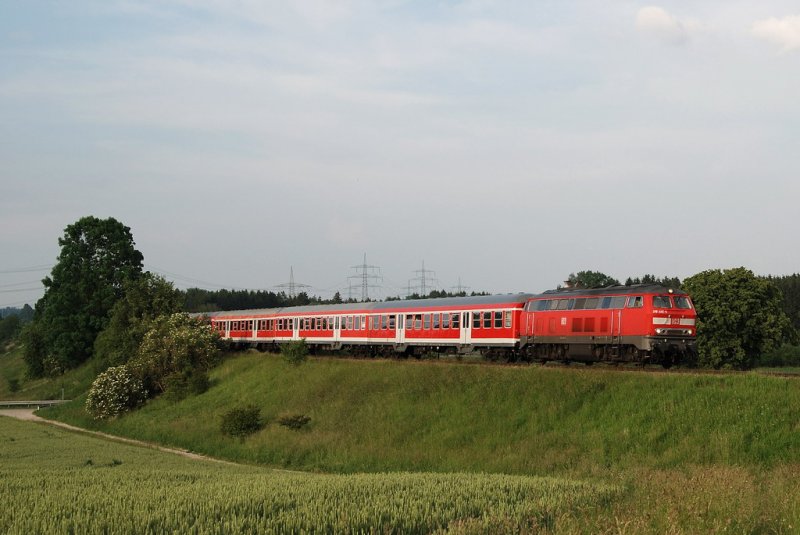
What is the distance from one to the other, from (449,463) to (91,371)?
5535 centimetres

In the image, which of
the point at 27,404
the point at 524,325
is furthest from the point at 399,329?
the point at 27,404

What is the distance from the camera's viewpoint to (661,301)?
3641cm

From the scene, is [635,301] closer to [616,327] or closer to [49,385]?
[616,327]

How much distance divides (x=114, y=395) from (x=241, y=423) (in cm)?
2090

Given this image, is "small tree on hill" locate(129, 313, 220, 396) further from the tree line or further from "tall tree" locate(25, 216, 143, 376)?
"tall tree" locate(25, 216, 143, 376)

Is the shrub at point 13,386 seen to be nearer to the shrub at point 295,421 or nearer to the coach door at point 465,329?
the shrub at point 295,421

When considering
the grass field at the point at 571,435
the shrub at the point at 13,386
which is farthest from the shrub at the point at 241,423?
the shrub at the point at 13,386

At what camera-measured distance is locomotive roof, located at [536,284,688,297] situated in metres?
36.9

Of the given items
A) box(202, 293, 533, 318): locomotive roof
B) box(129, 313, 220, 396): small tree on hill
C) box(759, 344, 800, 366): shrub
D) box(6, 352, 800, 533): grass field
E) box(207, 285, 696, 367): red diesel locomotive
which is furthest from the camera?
box(759, 344, 800, 366): shrub

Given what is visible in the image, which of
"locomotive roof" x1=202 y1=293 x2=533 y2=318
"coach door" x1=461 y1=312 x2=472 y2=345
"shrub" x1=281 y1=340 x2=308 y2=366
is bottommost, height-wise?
"shrub" x1=281 y1=340 x2=308 y2=366

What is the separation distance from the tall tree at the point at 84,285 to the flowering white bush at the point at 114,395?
66.4 ft

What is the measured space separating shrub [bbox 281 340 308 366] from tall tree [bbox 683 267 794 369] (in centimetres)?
3240

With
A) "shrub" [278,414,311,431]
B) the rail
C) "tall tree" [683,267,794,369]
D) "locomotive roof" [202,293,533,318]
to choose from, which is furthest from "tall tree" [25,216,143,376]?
"tall tree" [683,267,794,369]

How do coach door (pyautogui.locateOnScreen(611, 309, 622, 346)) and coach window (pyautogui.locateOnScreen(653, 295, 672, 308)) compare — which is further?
coach door (pyautogui.locateOnScreen(611, 309, 622, 346))
